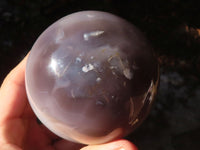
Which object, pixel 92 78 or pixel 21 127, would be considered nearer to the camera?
pixel 92 78

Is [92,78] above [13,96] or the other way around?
above

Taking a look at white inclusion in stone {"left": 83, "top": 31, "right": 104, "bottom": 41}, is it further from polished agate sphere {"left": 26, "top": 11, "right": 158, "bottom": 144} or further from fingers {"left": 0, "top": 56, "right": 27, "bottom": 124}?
fingers {"left": 0, "top": 56, "right": 27, "bottom": 124}

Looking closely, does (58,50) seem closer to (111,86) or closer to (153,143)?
(111,86)

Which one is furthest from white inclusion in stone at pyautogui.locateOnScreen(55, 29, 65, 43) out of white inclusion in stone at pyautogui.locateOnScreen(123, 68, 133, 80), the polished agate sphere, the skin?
the skin

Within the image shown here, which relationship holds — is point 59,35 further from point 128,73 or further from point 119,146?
point 119,146

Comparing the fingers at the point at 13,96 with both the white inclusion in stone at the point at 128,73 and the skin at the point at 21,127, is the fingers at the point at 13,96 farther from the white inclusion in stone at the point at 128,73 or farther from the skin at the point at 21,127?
the white inclusion in stone at the point at 128,73

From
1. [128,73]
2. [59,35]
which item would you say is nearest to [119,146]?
[128,73]

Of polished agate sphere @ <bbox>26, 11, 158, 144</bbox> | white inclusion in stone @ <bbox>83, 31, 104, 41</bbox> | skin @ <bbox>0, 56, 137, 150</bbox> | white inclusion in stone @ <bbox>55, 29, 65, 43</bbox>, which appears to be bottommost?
skin @ <bbox>0, 56, 137, 150</bbox>
